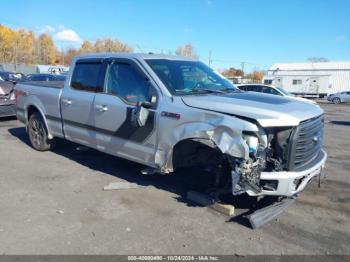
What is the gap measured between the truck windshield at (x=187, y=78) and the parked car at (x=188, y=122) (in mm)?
16

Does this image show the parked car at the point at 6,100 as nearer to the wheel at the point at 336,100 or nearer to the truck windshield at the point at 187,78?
the truck windshield at the point at 187,78

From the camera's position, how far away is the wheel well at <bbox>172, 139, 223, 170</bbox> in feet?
15.9

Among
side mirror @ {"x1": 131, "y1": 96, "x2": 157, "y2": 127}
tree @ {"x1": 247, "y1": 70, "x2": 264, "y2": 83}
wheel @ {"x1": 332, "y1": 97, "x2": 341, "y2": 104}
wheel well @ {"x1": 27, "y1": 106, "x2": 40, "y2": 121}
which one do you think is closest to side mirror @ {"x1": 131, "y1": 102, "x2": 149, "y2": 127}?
side mirror @ {"x1": 131, "y1": 96, "x2": 157, "y2": 127}

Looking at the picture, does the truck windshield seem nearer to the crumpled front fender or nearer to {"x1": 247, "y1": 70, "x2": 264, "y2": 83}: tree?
the crumpled front fender

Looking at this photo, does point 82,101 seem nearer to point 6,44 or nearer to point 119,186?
point 119,186

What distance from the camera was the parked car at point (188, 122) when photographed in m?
4.19

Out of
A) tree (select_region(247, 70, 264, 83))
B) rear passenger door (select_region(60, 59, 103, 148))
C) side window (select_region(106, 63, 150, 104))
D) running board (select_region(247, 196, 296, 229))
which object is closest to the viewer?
running board (select_region(247, 196, 296, 229))

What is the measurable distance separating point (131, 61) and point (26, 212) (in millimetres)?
2606

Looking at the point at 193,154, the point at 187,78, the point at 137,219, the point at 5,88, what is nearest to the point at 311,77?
the point at 5,88

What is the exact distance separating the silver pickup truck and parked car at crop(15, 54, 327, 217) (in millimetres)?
11

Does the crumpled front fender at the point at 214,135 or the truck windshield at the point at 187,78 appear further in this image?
the truck windshield at the point at 187,78

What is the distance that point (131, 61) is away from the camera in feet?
18.3

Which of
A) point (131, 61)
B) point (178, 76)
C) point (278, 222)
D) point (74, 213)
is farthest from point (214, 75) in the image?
point (74, 213)

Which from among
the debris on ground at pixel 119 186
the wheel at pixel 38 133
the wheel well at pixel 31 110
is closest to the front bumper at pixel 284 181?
the debris on ground at pixel 119 186
